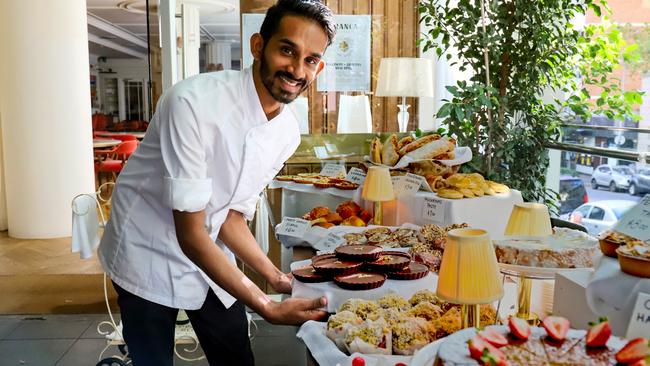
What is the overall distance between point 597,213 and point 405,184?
2.02 meters

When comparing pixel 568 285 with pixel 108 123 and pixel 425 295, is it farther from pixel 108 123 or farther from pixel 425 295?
pixel 108 123

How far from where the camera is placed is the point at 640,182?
131 inches

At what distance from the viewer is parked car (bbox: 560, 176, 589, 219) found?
3.73m

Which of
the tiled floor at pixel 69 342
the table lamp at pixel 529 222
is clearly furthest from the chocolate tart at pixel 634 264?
the tiled floor at pixel 69 342

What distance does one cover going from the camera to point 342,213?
7.66ft

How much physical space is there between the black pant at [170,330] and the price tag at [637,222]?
102 cm

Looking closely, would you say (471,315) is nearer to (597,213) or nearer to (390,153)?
(390,153)

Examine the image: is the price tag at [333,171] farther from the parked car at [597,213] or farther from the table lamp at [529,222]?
the table lamp at [529,222]

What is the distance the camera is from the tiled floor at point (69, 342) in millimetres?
3109

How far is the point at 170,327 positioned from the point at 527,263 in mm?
906

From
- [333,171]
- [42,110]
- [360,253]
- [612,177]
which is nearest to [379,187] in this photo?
[360,253]

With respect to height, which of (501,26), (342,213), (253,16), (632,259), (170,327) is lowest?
(170,327)

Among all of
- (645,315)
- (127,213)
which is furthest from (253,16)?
(645,315)

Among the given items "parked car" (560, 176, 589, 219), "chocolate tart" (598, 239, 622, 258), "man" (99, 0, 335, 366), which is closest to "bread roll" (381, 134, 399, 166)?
"man" (99, 0, 335, 366)
